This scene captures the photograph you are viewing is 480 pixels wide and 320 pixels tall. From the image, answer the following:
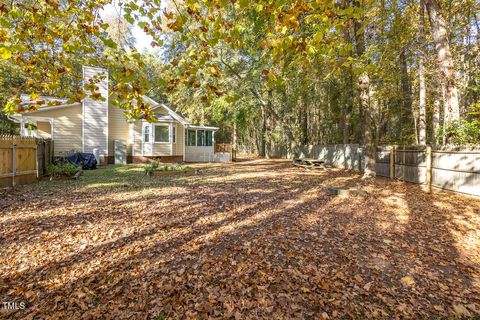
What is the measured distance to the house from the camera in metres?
16.1

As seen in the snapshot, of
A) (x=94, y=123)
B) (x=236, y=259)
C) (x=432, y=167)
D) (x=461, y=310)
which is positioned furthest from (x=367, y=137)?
(x=94, y=123)

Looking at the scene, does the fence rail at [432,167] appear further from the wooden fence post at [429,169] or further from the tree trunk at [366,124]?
the tree trunk at [366,124]

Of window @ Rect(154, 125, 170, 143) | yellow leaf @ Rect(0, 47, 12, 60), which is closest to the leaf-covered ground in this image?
yellow leaf @ Rect(0, 47, 12, 60)

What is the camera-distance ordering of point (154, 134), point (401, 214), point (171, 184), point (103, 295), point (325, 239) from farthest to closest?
point (154, 134)
point (171, 184)
point (401, 214)
point (325, 239)
point (103, 295)

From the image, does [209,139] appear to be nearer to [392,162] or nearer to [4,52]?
[392,162]

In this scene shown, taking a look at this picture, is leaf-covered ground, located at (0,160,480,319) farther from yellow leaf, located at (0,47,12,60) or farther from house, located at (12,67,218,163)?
house, located at (12,67,218,163)

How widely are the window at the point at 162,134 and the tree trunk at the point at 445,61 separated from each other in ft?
55.1

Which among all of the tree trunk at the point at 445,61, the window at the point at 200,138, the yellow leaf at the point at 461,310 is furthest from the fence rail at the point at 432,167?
the window at the point at 200,138

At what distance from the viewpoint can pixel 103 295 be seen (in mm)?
2684

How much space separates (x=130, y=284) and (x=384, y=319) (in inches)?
111

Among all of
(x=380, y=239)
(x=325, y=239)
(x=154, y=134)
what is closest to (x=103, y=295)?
(x=325, y=239)

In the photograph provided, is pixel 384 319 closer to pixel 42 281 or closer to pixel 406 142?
pixel 42 281

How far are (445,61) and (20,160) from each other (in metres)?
15.9

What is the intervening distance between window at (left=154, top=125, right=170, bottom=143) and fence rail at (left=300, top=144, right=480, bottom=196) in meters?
14.8
